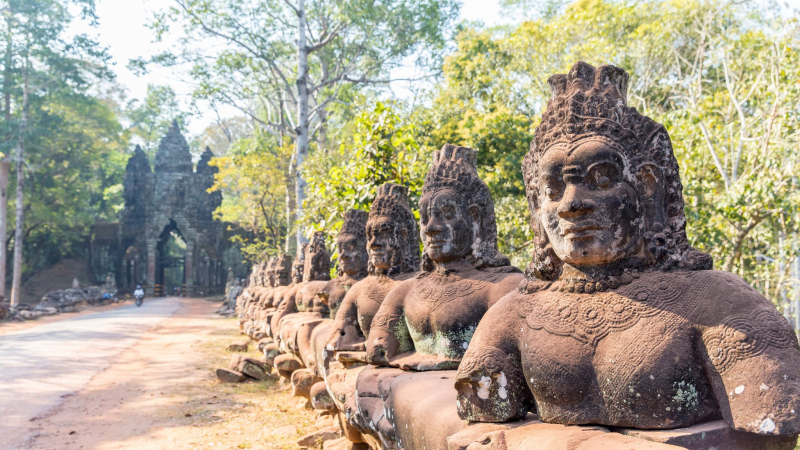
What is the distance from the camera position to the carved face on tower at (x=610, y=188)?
2154 mm

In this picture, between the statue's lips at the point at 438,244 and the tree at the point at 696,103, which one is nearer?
the statue's lips at the point at 438,244

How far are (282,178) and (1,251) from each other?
11092mm

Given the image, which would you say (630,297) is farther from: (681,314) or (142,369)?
(142,369)

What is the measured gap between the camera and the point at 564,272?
7.64 ft

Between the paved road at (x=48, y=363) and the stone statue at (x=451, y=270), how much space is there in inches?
157

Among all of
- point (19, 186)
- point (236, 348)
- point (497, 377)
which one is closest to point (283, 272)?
point (236, 348)

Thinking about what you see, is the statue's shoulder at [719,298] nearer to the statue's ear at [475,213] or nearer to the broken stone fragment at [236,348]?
the statue's ear at [475,213]

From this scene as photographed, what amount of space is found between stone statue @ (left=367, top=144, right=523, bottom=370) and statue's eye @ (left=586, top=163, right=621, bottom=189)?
4.04ft

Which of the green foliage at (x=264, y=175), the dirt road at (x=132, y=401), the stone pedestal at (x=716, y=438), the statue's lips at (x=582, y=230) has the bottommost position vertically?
the dirt road at (x=132, y=401)

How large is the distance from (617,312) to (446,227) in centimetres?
154

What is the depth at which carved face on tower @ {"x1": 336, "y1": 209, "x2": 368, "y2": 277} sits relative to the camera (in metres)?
6.12

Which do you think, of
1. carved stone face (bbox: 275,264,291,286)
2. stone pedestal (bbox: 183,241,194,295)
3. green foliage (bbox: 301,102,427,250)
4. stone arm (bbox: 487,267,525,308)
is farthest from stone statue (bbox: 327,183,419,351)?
stone pedestal (bbox: 183,241,194,295)

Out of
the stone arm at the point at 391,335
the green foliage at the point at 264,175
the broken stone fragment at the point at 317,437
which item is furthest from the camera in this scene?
the green foliage at the point at 264,175

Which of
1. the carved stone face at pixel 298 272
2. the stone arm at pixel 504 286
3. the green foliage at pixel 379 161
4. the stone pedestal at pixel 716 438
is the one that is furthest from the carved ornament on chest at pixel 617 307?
the carved stone face at pixel 298 272
